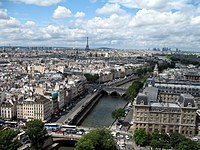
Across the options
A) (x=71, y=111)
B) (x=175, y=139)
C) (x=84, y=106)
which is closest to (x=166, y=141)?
(x=175, y=139)

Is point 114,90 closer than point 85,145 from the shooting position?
No

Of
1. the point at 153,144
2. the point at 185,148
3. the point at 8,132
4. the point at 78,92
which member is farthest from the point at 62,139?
the point at 78,92

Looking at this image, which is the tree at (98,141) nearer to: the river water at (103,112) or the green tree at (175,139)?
the green tree at (175,139)

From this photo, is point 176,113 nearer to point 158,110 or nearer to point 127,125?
point 158,110

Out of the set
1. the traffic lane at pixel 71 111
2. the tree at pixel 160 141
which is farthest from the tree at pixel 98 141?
the traffic lane at pixel 71 111

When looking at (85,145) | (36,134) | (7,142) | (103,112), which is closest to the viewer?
(7,142)

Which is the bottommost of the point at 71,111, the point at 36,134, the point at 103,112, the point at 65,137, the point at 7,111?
the point at 103,112

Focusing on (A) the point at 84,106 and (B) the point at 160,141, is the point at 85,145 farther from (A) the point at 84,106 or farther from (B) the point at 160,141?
(A) the point at 84,106
